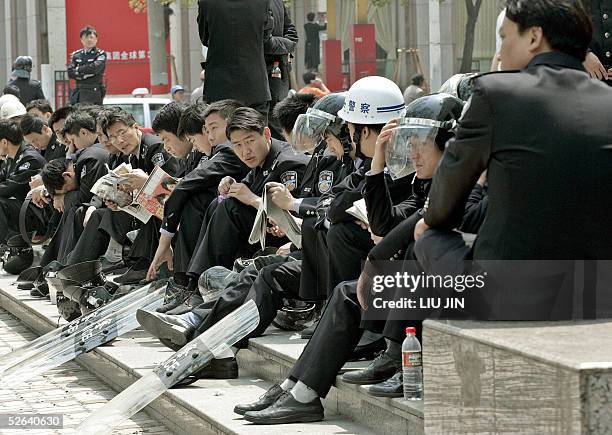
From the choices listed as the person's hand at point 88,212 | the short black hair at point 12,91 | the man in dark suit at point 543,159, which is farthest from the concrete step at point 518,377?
the short black hair at point 12,91

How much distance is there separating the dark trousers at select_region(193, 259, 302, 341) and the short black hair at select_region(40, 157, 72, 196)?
172 inches

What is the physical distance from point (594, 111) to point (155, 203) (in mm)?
5401

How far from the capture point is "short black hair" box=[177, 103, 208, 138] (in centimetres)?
872

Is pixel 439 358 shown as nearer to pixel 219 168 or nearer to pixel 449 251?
pixel 449 251

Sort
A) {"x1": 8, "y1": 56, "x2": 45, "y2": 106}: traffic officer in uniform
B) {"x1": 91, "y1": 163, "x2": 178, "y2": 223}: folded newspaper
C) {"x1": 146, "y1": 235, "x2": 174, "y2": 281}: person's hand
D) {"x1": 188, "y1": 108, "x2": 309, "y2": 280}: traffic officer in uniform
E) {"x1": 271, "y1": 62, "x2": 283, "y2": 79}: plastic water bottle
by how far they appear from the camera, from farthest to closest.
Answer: {"x1": 8, "y1": 56, "x2": 45, "y2": 106}: traffic officer in uniform < {"x1": 271, "y1": 62, "x2": 283, "y2": 79}: plastic water bottle < {"x1": 91, "y1": 163, "x2": 178, "y2": 223}: folded newspaper < {"x1": 146, "y1": 235, "x2": 174, "y2": 281}: person's hand < {"x1": 188, "y1": 108, "x2": 309, "y2": 280}: traffic officer in uniform

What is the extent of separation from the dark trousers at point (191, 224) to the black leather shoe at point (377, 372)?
3.05 m

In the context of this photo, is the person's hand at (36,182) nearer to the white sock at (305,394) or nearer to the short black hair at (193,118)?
the short black hair at (193,118)

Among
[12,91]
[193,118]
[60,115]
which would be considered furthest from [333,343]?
[12,91]

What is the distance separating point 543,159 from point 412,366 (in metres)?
1.30

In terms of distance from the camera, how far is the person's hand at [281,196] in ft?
22.9

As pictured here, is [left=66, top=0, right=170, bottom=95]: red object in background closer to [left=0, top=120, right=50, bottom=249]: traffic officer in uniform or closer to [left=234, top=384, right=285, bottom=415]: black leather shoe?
[left=0, top=120, right=50, bottom=249]: traffic officer in uniform

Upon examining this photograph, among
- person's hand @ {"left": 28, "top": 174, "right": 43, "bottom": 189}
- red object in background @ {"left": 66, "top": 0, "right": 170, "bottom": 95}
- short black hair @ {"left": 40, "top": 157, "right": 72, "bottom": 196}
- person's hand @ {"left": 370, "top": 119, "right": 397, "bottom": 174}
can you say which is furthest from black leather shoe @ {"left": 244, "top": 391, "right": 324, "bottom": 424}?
red object in background @ {"left": 66, "top": 0, "right": 170, "bottom": 95}

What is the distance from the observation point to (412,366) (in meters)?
4.87

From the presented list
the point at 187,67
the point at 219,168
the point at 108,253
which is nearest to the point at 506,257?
the point at 219,168
